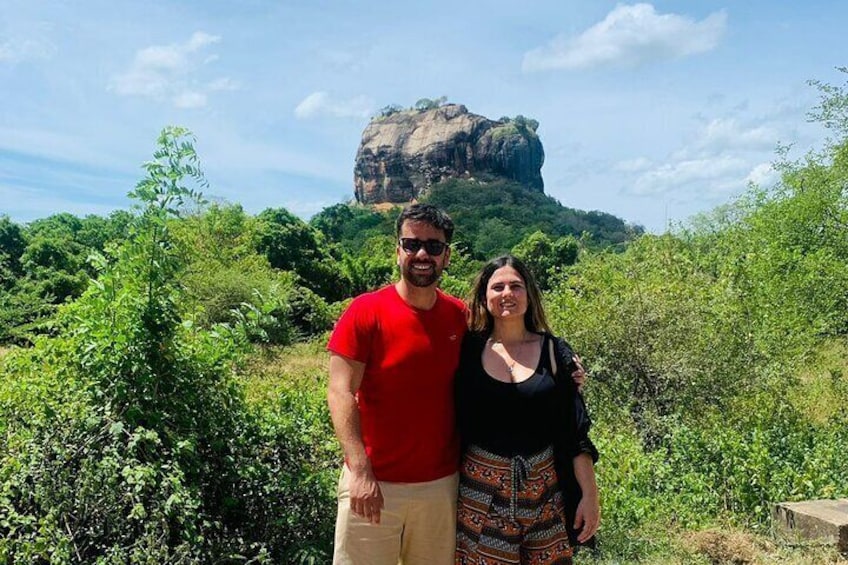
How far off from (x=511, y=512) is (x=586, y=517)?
30 cm

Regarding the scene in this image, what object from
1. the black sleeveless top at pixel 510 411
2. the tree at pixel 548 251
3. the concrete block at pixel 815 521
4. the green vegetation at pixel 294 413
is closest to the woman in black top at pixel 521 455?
the black sleeveless top at pixel 510 411

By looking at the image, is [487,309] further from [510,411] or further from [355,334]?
[355,334]

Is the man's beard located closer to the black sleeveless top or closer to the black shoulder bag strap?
the black sleeveless top

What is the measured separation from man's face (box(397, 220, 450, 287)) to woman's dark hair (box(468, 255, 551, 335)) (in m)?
0.24

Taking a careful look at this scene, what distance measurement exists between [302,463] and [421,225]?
2256 mm

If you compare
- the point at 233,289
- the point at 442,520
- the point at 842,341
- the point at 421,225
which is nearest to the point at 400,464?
the point at 442,520

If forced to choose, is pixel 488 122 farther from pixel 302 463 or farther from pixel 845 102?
pixel 302 463

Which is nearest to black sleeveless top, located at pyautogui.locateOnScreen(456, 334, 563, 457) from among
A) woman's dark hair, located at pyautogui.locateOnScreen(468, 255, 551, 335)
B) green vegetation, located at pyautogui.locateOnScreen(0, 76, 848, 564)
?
woman's dark hair, located at pyautogui.locateOnScreen(468, 255, 551, 335)

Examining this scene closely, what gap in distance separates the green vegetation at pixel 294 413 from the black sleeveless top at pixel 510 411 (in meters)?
1.39

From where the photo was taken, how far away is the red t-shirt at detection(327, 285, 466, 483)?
2711mm

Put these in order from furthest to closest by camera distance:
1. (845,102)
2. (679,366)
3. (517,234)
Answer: (517,234)
(845,102)
(679,366)

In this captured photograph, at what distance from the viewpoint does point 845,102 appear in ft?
45.4

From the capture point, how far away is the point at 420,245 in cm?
281

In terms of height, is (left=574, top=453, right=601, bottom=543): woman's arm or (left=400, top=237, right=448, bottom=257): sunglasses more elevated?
(left=400, top=237, right=448, bottom=257): sunglasses
